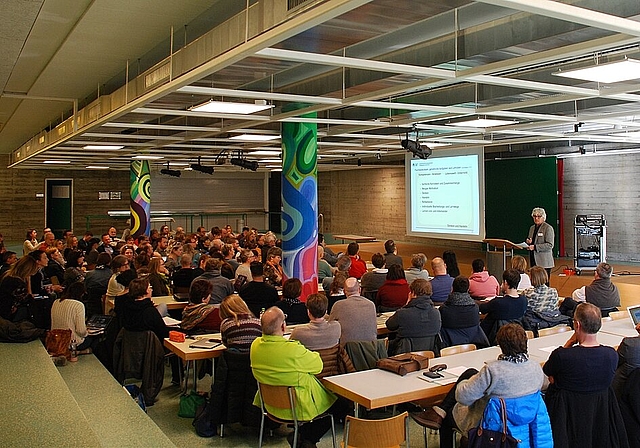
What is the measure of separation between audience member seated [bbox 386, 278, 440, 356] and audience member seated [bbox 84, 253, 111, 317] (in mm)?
4619

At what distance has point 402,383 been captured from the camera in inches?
168

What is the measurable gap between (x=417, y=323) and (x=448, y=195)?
8427 mm

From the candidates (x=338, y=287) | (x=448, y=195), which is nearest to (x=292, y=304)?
(x=338, y=287)

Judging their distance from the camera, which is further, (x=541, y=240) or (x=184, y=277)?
(x=541, y=240)

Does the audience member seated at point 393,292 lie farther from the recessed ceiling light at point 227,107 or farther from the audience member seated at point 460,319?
the recessed ceiling light at point 227,107

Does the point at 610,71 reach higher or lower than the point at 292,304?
higher

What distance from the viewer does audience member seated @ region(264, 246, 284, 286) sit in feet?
28.2

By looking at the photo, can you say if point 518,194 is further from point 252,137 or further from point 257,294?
point 257,294

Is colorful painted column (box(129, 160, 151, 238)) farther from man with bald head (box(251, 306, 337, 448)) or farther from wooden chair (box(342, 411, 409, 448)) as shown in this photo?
wooden chair (box(342, 411, 409, 448))

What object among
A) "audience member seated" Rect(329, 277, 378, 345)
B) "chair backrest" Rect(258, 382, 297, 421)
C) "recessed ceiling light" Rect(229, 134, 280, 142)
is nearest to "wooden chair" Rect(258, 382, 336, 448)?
"chair backrest" Rect(258, 382, 297, 421)

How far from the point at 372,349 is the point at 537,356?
132 cm

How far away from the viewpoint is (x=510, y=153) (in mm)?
17641

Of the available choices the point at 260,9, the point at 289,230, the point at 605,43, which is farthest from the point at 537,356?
the point at 289,230

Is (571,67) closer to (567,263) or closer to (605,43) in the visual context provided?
(605,43)
